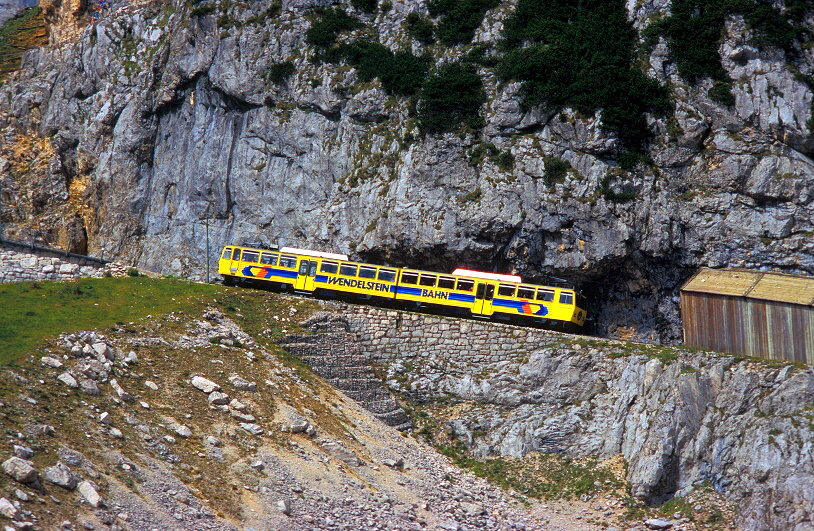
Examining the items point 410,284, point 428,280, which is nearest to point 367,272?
point 410,284

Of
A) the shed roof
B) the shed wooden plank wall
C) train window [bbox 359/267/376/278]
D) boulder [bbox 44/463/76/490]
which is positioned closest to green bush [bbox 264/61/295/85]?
train window [bbox 359/267/376/278]

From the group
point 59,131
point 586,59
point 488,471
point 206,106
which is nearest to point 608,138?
point 586,59

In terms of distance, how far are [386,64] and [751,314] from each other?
24223 millimetres

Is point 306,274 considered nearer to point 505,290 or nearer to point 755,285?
point 505,290

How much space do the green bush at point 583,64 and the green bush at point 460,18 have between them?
6.08 feet

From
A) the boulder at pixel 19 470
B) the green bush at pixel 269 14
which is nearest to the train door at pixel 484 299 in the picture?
the boulder at pixel 19 470

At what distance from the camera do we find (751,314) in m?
31.7

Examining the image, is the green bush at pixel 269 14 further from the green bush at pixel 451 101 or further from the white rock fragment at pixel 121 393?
the white rock fragment at pixel 121 393

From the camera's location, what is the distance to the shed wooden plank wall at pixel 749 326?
30.4 m

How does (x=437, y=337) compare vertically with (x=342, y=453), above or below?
above

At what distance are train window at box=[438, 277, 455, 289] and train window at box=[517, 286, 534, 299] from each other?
3141 millimetres

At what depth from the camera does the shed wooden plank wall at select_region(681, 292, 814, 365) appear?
30406 millimetres

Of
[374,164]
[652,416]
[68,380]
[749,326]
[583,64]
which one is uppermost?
[583,64]

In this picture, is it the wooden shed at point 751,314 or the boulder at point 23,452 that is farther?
the wooden shed at point 751,314
